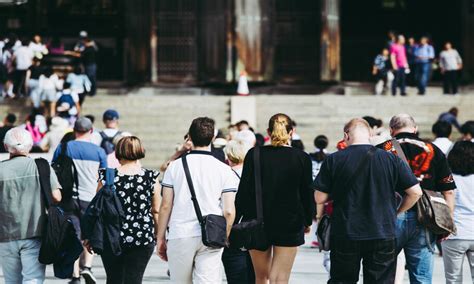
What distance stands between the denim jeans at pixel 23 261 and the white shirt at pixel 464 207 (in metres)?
3.53

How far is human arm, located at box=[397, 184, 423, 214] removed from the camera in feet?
32.6

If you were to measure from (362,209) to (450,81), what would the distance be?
23.3m

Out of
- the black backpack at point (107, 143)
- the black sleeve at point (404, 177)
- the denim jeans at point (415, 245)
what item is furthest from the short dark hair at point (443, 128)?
the black sleeve at point (404, 177)

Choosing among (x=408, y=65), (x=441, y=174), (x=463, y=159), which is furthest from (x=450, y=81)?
(x=441, y=174)

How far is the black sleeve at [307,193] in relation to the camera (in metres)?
10.3

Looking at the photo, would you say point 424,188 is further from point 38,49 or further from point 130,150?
point 38,49

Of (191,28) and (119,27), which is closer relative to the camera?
(191,28)

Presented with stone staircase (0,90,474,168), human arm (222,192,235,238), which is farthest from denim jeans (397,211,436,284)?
stone staircase (0,90,474,168)

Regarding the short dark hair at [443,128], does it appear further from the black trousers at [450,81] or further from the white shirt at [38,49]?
the black trousers at [450,81]

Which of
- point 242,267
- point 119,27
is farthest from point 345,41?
point 242,267

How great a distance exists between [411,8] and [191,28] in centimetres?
911

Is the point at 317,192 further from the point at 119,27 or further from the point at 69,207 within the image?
the point at 119,27

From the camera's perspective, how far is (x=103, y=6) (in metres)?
37.5

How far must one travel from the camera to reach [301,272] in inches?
604
